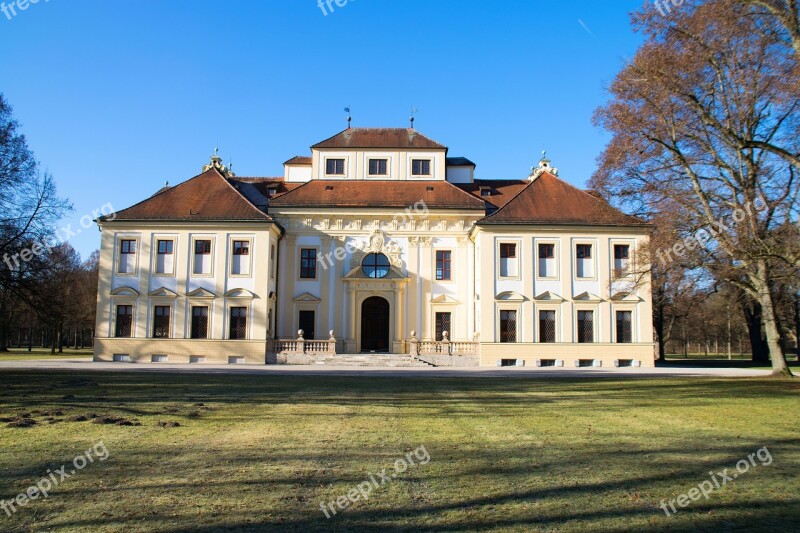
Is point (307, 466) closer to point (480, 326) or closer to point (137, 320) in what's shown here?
point (480, 326)

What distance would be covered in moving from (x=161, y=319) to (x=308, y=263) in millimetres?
8964

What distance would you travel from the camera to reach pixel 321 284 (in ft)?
117

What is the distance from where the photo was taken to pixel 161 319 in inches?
1324

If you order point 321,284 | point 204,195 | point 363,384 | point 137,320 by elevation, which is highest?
point 204,195

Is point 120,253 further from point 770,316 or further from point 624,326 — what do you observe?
point 770,316

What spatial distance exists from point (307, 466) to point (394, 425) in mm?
3303

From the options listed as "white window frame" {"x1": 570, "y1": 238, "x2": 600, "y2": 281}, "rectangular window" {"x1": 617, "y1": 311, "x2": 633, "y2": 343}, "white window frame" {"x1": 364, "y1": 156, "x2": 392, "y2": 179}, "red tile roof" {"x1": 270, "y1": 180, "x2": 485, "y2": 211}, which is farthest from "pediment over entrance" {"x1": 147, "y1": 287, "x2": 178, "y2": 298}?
"rectangular window" {"x1": 617, "y1": 311, "x2": 633, "y2": 343}

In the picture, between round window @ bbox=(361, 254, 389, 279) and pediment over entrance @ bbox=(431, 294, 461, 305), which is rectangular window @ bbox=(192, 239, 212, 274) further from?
pediment over entrance @ bbox=(431, 294, 461, 305)

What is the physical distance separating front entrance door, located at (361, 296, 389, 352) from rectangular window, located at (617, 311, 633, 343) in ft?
44.5

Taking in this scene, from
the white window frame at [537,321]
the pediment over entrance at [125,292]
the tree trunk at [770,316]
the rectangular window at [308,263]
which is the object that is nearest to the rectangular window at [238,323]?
the rectangular window at [308,263]

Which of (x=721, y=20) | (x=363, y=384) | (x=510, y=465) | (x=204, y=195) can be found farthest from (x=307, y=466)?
(x=204, y=195)

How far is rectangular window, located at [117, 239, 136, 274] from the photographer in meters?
34.1

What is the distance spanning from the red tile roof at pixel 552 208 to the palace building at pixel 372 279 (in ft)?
0.32

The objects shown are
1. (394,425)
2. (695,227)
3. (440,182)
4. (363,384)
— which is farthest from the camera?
(440,182)
